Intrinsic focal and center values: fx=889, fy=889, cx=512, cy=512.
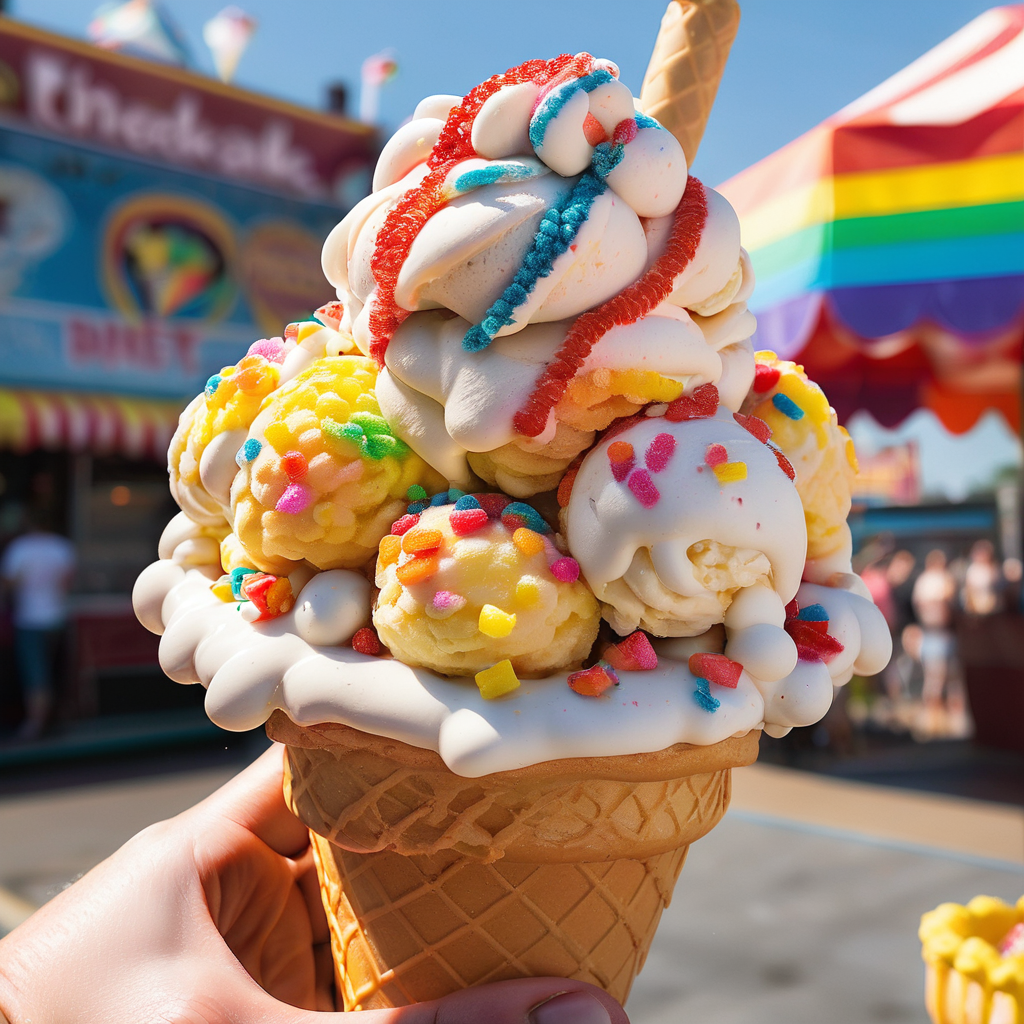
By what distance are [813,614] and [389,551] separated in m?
0.65

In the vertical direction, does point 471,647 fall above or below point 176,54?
below

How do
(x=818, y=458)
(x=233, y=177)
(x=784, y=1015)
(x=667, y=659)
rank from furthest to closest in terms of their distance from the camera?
1. (x=233, y=177)
2. (x=784, y=1015)
3. (x=818, y=458)
4. (x=667, y=659)

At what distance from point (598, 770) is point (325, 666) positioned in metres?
0.38

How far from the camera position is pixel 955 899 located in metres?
3.92

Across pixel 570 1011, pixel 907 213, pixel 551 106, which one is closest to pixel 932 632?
pixel 907 213

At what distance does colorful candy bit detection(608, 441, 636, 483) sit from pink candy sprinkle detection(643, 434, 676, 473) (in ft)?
0.06

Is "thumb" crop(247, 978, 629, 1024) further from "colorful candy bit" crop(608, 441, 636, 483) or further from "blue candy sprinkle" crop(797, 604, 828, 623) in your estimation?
"colorful candy bit" crop(608, 441, 636, 483)

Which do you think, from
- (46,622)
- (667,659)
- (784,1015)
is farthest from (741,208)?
(46,622)

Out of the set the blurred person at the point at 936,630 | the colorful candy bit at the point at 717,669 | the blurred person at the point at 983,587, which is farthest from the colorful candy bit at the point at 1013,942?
the blurred person at the point at 936,630

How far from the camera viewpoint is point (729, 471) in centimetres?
114

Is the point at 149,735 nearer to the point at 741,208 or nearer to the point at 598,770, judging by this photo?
the point at 741,208

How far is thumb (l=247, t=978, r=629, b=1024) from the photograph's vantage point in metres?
1.22

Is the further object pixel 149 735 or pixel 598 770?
pixel 149 735

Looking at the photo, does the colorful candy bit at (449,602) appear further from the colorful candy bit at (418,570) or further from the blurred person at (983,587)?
the blurred person at (983,587)
